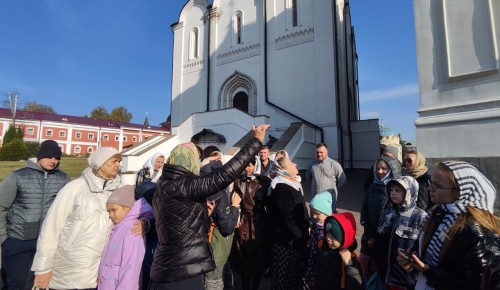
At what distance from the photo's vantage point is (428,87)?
15.3ft

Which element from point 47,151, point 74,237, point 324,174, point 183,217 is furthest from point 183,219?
point 324,174

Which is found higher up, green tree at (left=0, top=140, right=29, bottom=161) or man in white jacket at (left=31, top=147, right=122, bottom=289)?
green tree at (left=0, top=140, right=29, bottom=161)

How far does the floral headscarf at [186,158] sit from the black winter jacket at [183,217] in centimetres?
4

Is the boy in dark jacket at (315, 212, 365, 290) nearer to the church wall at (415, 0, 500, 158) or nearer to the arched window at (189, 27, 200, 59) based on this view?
the church wall at (415, 0, 500, 158)

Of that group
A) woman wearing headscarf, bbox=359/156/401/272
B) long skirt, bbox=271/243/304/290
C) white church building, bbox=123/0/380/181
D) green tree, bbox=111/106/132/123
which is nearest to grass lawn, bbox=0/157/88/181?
white church building, bbox=123/0/380/181

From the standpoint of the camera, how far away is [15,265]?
2.76 m

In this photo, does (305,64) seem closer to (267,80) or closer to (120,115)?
(267,80)

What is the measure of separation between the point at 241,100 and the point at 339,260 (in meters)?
15.6

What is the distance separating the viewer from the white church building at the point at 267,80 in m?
13.5

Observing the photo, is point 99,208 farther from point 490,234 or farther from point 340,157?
point 340,157

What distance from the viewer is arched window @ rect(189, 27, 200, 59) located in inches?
762

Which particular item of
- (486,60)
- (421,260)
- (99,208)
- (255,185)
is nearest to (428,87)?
(486,60)

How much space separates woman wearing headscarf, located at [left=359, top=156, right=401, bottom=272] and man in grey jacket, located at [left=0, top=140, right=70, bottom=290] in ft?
11.2

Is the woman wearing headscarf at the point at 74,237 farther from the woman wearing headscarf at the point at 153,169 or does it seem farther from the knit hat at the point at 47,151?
the woman wearing headscarf at the point at 153,169
